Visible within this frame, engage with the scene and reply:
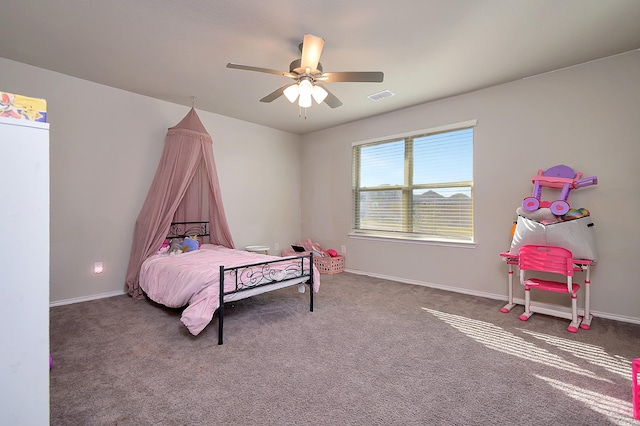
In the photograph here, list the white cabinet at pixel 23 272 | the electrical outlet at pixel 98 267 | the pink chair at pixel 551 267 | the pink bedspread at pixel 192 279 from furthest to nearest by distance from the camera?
the electrical outlet at pixel 98 267
the pink chair at pixel 551 267
the pink bedspread at pixel 192 279
the white cabinet at pixel 23 272

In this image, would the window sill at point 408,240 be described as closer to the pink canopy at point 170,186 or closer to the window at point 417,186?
the window at point 417,186

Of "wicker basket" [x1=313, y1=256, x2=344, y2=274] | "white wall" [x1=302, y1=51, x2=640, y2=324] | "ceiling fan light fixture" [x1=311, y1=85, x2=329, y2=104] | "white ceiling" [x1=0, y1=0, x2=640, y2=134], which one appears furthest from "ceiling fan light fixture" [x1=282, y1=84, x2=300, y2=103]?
"wicker basket" [x1=313, y1=256, x2=344, y2=274]

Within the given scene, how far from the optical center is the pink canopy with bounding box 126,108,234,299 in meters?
3.69

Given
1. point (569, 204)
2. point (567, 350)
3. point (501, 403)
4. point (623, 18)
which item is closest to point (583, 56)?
point (623, 18)

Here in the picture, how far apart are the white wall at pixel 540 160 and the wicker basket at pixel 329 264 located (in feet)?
1.36

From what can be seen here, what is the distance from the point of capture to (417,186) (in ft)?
14.5

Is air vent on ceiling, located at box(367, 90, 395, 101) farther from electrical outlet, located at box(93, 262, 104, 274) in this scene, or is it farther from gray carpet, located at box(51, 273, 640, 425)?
electrical outlet, located at box(93, 262, 104, 274)

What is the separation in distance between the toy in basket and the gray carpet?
1737mm

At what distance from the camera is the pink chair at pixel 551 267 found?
9.09 ft

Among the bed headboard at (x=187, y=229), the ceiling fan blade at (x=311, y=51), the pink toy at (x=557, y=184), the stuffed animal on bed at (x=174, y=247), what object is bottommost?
the stuffed animal on bed at (x=174, y=247)

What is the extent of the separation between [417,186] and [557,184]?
1675 millimetres

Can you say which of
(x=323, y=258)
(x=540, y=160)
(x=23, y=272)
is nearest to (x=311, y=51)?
(x=23, y=272)

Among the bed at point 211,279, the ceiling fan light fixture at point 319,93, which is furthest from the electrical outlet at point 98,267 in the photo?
the ceiling fan light fixture at point 319,93

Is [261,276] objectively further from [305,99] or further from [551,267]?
[551,267]
